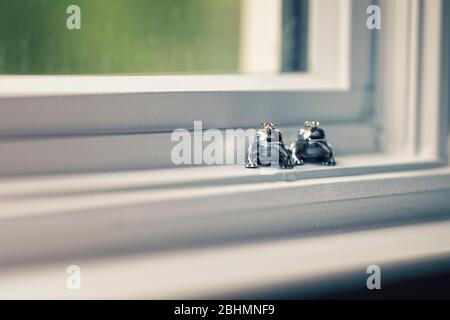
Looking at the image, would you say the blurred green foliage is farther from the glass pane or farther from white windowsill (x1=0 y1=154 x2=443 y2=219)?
white windowsill (x1=0 y1=154 x2=443 y2=219)

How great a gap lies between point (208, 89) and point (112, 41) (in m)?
0.15

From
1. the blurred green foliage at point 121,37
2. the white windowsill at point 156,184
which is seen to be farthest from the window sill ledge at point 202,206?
the blurred green foliage at point 121,37

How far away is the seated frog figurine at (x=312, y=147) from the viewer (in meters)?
0.69

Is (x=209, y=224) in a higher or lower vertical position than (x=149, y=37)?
lower

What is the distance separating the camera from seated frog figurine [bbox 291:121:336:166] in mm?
692

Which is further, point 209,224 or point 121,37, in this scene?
point 121,37

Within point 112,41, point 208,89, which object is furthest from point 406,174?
point 112,41

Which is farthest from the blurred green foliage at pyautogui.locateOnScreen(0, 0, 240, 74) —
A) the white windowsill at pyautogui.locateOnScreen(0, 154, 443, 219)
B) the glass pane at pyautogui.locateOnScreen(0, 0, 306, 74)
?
the white windowsill at pyautogui.locateOnScreen(0, 154, 443, 219)

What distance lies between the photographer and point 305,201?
64cm

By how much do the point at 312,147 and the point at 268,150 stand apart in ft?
0.20

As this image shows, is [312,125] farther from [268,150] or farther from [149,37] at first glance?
[149,37]

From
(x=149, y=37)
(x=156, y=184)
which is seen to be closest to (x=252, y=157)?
(x=156, y=184)

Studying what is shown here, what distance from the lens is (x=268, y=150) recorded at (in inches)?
26.5
